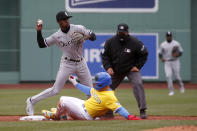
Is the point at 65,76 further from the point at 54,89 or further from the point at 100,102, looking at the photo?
the point at 100,102

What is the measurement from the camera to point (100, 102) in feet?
29.8

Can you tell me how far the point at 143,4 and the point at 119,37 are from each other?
12.6 m

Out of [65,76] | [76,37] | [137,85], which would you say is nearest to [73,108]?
[65,76]

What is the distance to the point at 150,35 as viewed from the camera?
22406 millimetres

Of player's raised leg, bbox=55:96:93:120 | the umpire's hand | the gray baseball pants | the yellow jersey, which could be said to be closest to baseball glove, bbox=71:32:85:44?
the gray baseball pants

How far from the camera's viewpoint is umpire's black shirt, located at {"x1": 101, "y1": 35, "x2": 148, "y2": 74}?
10.1 meters

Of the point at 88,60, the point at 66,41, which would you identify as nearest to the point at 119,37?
the point at 66,41

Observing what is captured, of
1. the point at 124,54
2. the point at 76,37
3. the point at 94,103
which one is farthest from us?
the point at 124,54

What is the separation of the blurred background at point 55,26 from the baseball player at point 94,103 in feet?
42.3

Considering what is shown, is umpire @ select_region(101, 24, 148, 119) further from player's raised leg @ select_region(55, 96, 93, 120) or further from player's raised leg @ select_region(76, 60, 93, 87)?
player's raised leg @ select_region(55, 96, 93, 120)

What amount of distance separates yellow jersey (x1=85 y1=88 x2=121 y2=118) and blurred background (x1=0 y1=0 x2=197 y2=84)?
42.5 feet

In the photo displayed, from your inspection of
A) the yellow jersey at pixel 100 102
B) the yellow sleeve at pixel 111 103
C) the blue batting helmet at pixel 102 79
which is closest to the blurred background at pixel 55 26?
the yellow jersey at pixel 100 102

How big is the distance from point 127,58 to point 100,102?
1.44 m

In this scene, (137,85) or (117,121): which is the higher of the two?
(137,85)
